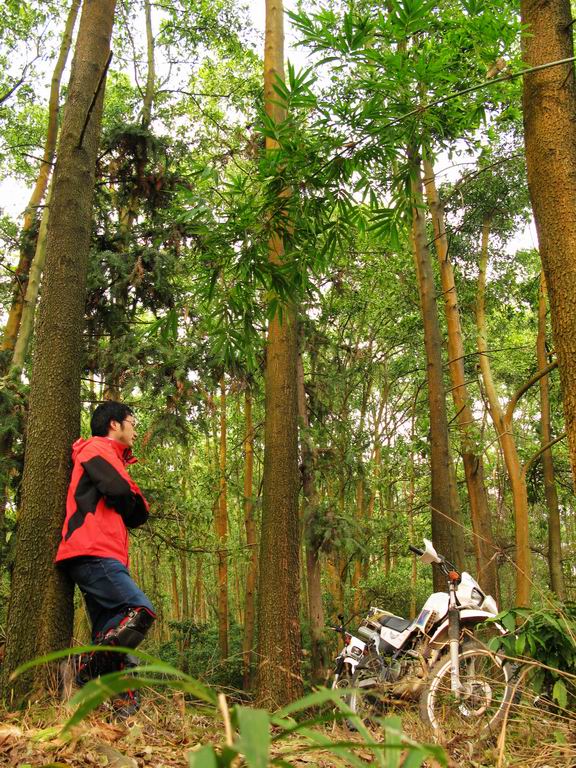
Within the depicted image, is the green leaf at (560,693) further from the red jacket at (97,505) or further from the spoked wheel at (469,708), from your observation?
the red jacket at (97,505)

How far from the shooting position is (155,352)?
7246mm

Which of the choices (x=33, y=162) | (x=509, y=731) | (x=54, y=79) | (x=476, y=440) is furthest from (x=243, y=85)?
(x=509, y=731)

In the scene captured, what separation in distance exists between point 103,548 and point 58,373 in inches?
48.8

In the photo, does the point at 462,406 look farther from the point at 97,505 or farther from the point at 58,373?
the point at 97,505

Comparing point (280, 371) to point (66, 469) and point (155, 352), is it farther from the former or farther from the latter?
point (66, 469)

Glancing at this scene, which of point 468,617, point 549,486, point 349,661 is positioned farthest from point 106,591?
point 549,486

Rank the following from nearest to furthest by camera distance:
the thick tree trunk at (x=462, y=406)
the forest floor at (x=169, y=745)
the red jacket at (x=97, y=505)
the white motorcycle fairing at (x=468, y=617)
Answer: the forest floor at (x=169, y=745) → the red jacket at (x=97, y=505) → the white motorcycle fairing at (x=468, y=617) → the thick tree trunk at (x=462, y=406)

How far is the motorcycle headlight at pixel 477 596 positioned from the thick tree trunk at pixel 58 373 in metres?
3.23

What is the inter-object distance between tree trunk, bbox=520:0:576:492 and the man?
2.49 meters

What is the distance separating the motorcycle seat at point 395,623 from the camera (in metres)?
6.28

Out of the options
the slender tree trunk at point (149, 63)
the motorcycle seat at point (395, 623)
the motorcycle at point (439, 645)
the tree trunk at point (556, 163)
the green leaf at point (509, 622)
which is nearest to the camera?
the green leaf at point (509, 622)

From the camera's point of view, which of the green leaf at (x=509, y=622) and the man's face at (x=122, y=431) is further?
the man's face at (x=122, y=431)

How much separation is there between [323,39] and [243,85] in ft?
29.4

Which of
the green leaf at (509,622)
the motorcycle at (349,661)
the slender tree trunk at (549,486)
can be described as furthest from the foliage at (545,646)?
the slender tree trunk at (549,486)
